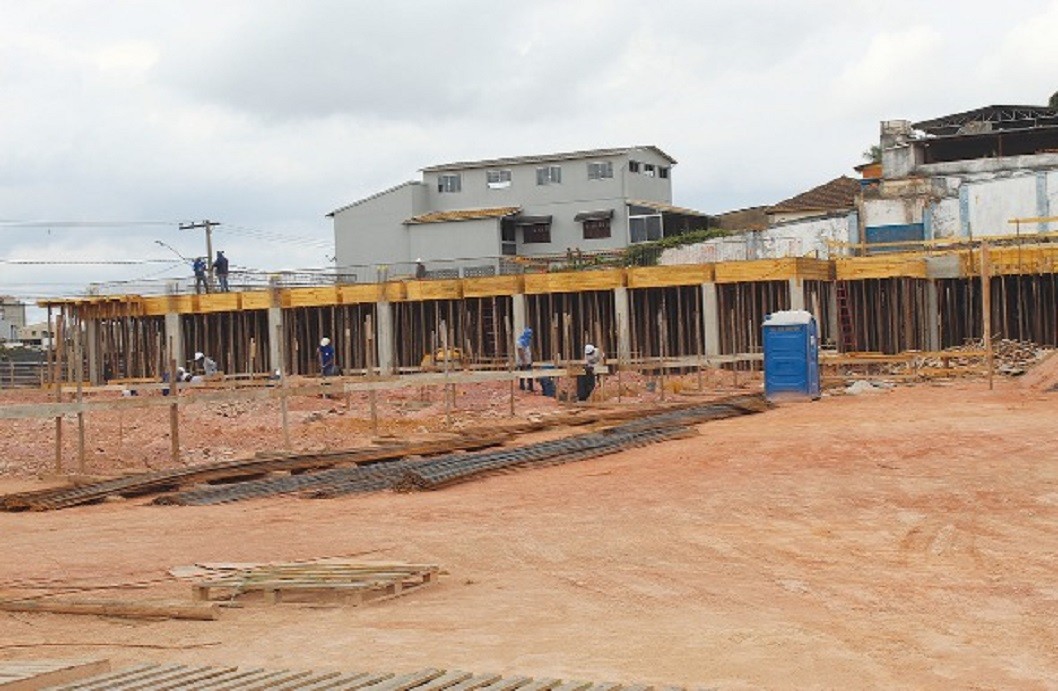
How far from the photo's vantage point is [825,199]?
2680 inches

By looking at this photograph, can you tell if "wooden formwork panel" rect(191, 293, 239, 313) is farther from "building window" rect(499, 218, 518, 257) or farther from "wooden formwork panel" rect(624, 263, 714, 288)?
"building window" rect(499, 218, 518, 257)

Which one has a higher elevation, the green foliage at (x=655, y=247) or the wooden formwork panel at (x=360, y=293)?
the green foliage at (x=655, y=247)

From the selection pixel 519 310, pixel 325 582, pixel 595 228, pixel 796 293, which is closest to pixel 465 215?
pixel 595 228

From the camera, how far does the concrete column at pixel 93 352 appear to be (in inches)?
1948

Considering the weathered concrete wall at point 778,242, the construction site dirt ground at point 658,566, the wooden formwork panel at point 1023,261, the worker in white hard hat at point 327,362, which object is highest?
the weathered concrete wall at point 778,242

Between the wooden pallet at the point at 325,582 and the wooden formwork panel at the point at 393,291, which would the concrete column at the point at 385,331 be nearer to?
the wooden formwork panel at the point at 393,291

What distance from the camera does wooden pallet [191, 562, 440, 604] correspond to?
1105cm

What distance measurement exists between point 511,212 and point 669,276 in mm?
23891

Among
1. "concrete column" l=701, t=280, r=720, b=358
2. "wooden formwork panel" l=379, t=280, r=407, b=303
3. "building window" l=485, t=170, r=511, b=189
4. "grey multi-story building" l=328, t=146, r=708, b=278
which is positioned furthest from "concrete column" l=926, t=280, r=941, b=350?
"building window" l=485, t=170, r=511, b=189

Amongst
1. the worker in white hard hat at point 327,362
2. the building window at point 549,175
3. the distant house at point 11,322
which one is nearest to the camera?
the worker in white hard hat at point 327,362

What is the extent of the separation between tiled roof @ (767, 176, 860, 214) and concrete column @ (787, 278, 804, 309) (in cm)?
2783

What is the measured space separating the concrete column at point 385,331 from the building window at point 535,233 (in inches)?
752

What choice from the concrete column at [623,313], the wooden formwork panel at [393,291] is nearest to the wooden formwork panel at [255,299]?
the wooden formwork panel at [393,291]

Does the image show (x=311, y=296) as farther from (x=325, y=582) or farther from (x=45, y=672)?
(x=45, y=672)
